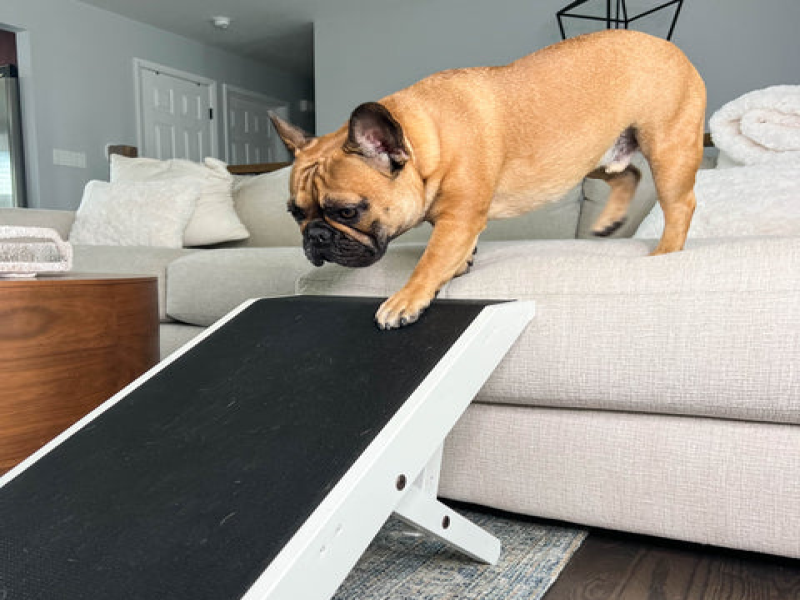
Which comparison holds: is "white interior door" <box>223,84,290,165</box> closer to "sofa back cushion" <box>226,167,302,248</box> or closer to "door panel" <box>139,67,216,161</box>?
"door panel" <box>139,67,216,161</box>

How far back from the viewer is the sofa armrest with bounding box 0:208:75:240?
273cm

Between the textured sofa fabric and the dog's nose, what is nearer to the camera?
the textured sofa fabric

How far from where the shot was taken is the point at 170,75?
6160 millimetres

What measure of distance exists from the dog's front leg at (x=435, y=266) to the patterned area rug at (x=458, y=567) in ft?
1.24

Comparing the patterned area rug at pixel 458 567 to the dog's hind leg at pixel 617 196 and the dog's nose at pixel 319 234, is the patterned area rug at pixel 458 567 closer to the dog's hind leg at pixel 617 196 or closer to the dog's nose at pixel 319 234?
the dog's nose at pixel 319 234

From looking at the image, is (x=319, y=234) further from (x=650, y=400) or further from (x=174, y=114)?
(x=174, y=114)

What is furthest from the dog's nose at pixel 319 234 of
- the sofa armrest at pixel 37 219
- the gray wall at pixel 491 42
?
the gray wall at pixel 491 42

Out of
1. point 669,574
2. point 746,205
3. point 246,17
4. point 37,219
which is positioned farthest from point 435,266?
point 246,17

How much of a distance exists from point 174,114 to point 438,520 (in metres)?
6.11

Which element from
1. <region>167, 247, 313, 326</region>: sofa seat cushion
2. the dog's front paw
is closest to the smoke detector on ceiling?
<region>167, 247, 313, 326</region>: sofa seat cushion

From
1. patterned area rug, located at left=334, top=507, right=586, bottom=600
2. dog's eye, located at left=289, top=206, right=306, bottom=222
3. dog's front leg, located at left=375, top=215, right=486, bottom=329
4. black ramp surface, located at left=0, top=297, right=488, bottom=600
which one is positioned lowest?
patterned area rug, located at left=334, top=507, right=586, bottom=600

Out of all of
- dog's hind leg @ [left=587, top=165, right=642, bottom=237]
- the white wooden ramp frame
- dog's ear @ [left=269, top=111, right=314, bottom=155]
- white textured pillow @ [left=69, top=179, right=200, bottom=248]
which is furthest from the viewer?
white textured pillow @ [left=69, top=179, right=200, bottom=248]

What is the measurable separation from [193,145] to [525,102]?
586 centimetres

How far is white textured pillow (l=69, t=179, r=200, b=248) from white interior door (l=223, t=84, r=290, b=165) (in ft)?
13.3
